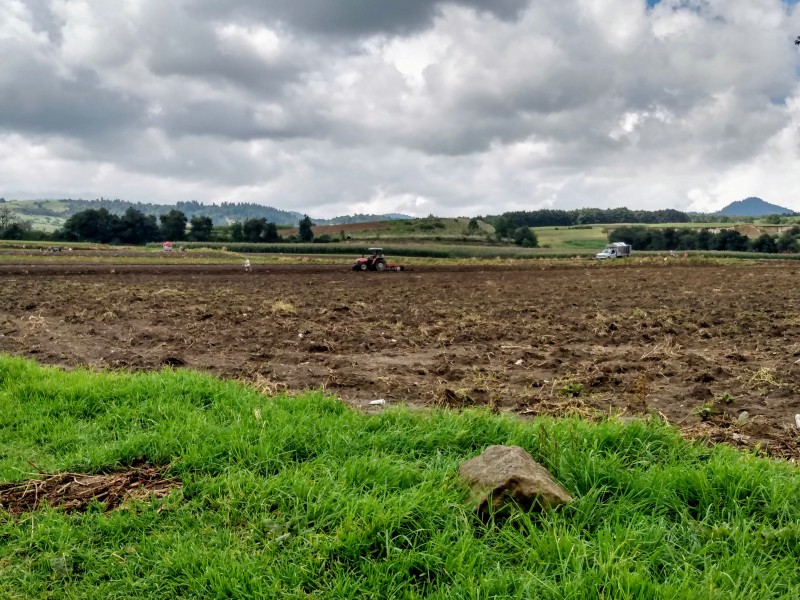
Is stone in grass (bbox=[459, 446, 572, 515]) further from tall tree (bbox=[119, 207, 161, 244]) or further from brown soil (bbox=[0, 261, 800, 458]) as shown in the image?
tall tree (bbox=[119, 207, 161, 244])

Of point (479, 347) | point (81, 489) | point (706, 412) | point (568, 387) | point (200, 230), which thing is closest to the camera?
point (81, 489)

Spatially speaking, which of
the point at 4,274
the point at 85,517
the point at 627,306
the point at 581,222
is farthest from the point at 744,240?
the point at 85,517

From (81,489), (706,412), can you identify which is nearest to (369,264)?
(706,412)

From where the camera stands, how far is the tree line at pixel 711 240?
11138 cm

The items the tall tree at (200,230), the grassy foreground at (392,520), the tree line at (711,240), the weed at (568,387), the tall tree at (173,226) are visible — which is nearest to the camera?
the grassy foreground at (392,520)

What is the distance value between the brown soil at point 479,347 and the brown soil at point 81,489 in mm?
2609

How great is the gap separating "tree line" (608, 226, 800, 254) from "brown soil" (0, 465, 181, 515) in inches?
5004

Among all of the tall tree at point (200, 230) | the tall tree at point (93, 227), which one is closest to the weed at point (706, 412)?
the tall tree at point (93, 227)

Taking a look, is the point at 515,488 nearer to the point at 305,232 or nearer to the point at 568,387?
the point at 568,387

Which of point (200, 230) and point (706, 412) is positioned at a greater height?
point (200, 230)

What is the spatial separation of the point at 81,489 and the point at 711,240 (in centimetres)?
13047

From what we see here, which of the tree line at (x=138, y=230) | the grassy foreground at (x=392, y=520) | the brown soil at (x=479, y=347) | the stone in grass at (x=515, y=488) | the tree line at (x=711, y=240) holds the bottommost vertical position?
the brown soil at (x=479, y=347)

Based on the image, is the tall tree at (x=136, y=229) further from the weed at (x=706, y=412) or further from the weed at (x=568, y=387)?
the weed at (x=706, y=412)

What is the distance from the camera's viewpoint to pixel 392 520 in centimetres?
374
